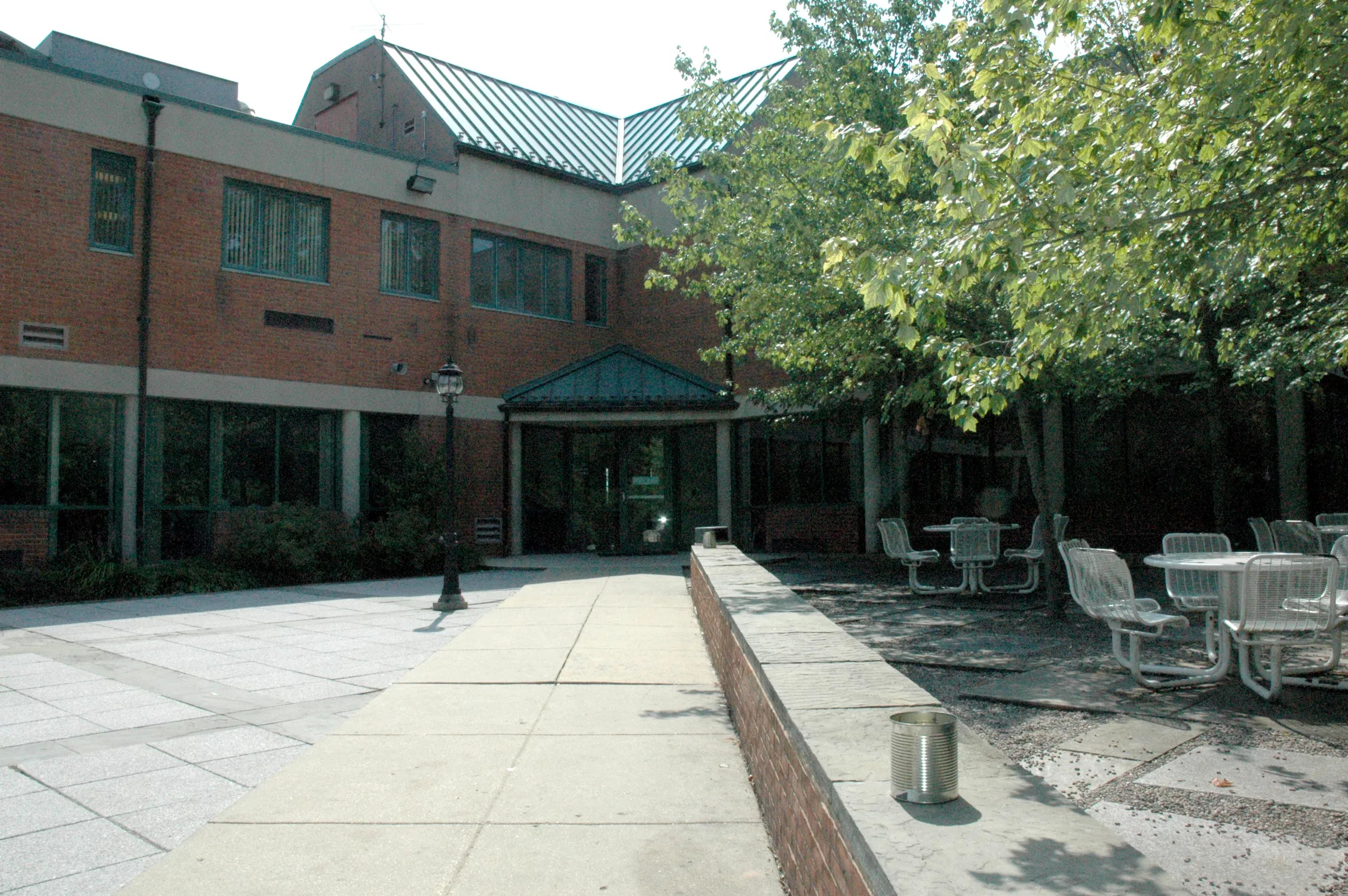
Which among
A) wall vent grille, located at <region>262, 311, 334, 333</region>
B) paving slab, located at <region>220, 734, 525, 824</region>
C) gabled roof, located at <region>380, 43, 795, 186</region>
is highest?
gabled roof, located at <region>380, 43, 795, 186</region>

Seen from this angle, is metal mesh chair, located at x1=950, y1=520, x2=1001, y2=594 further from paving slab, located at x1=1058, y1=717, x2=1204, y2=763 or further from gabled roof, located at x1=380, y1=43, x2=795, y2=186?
gabled roof, located at x1=380, y1=43, x2=795, y2=186

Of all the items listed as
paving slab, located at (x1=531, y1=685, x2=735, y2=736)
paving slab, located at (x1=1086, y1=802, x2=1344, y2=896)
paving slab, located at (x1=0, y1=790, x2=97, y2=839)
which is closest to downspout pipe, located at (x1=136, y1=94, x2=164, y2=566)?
paving slab, located at (x1=531, y1=685, x2=735, y2=736)

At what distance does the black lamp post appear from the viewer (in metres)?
12.1

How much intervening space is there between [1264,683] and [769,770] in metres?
4.52

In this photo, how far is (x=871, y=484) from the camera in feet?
64.0

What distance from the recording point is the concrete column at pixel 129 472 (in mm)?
15398

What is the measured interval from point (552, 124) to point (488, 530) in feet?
33.4

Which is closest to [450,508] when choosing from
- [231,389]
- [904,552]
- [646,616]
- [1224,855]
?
[646,616]

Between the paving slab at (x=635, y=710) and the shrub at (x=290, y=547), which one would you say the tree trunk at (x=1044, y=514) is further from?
the shrub at (x=290, y=547)

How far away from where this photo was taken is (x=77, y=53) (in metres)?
18.9

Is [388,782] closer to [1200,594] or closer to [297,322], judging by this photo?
[1200,594]

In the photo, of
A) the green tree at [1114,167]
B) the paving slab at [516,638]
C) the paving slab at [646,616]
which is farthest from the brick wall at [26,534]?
the green tree at [1114,167]

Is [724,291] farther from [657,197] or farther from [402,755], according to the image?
[657,197]

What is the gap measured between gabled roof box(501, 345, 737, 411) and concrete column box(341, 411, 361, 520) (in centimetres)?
304
